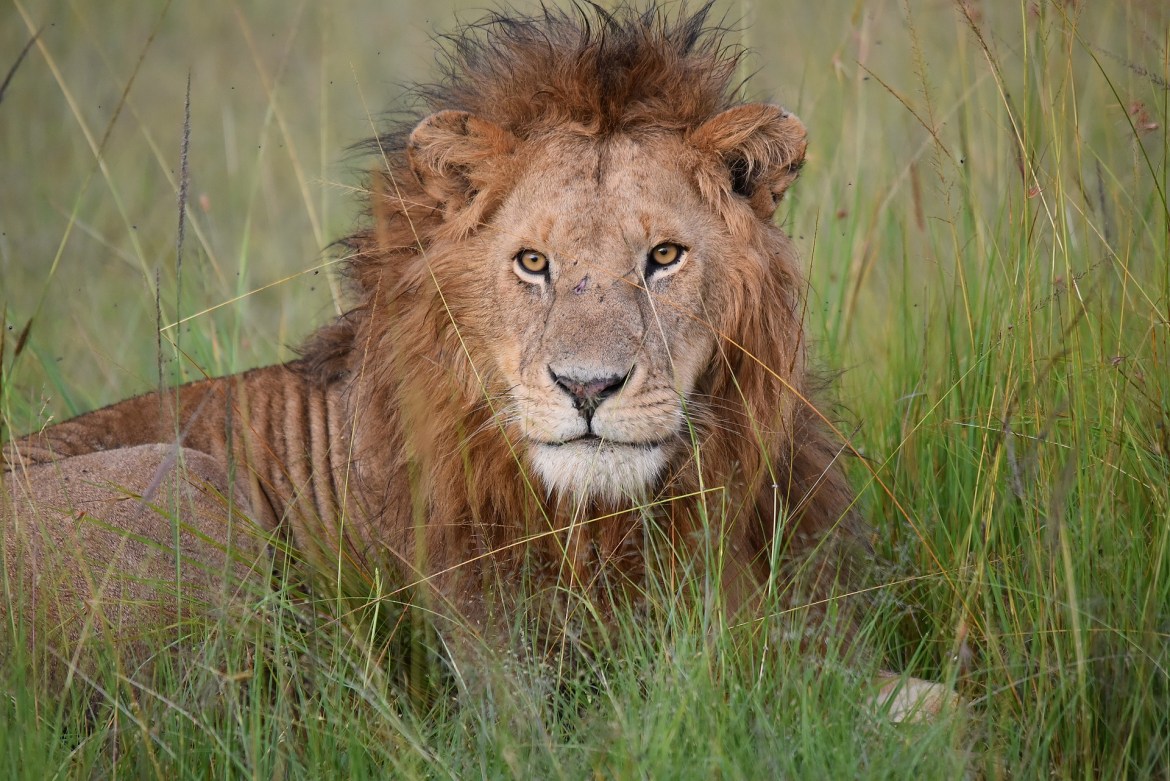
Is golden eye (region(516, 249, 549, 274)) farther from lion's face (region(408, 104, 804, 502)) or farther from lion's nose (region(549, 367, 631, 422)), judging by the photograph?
lion's nose (region(549, 367, 631, 422))

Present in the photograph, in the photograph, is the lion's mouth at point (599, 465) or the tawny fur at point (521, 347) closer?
the lion's mouth at point (599, 465)

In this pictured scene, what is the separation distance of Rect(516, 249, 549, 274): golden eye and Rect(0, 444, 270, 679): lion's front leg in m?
0.96

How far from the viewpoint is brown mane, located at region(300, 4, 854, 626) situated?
3.36 m

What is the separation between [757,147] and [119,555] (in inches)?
77.9

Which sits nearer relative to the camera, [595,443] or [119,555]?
[595,443]

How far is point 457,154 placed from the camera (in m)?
3.45

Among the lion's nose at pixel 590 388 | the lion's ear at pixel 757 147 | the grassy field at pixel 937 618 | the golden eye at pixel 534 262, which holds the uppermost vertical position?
the lion's ear at pixel 757 147

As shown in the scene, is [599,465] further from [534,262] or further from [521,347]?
[534,262]

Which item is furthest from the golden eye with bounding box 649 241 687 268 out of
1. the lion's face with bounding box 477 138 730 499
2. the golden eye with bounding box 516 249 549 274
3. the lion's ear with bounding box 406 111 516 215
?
the lion's ear with bounding box 406 111 516 215

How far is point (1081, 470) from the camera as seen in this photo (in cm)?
319

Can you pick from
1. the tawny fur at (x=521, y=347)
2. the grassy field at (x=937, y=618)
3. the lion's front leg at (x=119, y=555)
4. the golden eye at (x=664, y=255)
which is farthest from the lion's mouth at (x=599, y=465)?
the lion's front leg at (x=119, y=555)

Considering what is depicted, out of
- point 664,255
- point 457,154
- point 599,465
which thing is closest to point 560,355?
point 599,465

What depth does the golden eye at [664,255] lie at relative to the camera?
3.31 meters

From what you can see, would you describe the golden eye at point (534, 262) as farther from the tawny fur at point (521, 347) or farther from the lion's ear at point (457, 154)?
the lion's ear at point (457, 154)
